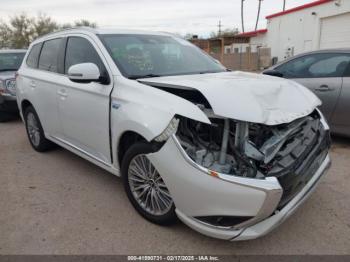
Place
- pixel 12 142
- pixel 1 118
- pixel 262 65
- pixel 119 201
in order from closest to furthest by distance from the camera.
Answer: pixel 119 201 → pixel 12 142 → pixel 1 118 → pixel 262 65

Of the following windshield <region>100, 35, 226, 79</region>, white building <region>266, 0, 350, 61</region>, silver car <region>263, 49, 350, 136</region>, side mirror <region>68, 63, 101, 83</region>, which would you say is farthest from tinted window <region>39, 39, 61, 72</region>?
white building <region>266, 0, 350, 61</region>

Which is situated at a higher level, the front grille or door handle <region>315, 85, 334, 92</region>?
door handle <region>315, 85, 334, 92</region>

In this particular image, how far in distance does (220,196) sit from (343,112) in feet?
11.2

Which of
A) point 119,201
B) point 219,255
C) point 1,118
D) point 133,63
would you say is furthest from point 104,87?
point 1,118

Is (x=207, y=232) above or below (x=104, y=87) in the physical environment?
below

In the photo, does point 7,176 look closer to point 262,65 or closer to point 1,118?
point 1,118

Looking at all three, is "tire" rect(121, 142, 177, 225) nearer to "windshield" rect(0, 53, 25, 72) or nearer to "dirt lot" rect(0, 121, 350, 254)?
"dirt lot" rect(0, 121, 350, 254)

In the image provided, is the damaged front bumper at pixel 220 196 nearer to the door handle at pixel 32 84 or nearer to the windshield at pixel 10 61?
the door handle at pixel 32 84

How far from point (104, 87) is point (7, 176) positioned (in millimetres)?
2225

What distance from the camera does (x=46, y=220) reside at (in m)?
3.22

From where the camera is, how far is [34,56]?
200 inches

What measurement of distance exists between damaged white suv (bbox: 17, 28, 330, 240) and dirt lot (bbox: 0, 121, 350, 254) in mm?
267

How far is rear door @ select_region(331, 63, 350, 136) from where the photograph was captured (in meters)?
4.77

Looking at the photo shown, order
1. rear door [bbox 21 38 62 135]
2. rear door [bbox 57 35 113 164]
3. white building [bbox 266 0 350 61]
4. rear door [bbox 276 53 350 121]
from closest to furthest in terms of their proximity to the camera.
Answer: rear door [bbox 57 35 113 164], rear door [bbox 21 38 62 135], rear door [bbox 276 53 350 121], white building [bbox 266 0 350 61]
